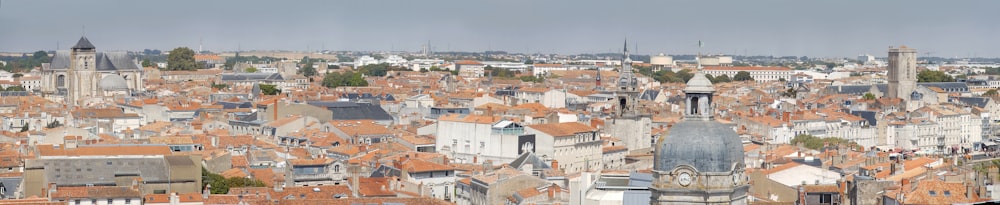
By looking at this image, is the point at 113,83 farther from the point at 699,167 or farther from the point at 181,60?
the point at 699,167

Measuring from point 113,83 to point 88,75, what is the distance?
1288mm

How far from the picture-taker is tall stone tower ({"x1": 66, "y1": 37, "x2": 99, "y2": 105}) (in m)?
66.8

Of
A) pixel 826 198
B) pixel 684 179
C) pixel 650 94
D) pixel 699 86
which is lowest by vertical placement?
pixel 650 94

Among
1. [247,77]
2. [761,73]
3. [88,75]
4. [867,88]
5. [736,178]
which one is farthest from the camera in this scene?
[761,73]

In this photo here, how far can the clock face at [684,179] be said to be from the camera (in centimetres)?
1250

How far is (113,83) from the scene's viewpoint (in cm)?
6700

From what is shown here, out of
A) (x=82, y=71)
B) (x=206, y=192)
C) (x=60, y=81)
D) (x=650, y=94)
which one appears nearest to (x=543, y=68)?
(x=60, y=81)

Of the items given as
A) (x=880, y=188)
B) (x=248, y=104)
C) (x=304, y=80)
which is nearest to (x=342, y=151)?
(x=880, y=188)

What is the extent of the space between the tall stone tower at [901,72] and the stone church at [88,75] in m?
28.0

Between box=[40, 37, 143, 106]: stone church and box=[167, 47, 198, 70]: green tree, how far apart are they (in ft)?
90.6

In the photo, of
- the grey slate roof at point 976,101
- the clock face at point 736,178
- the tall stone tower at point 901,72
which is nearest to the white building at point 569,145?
the clock face at point 736,178

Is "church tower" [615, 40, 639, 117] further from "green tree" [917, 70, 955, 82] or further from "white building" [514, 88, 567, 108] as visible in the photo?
"green tree" [917, 70, 955, 82]

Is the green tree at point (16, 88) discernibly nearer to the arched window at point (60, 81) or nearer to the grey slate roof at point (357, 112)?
the arched window at point (60, 81)

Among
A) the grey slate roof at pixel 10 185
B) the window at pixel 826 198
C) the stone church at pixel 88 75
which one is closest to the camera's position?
the window at pixel 826 198
